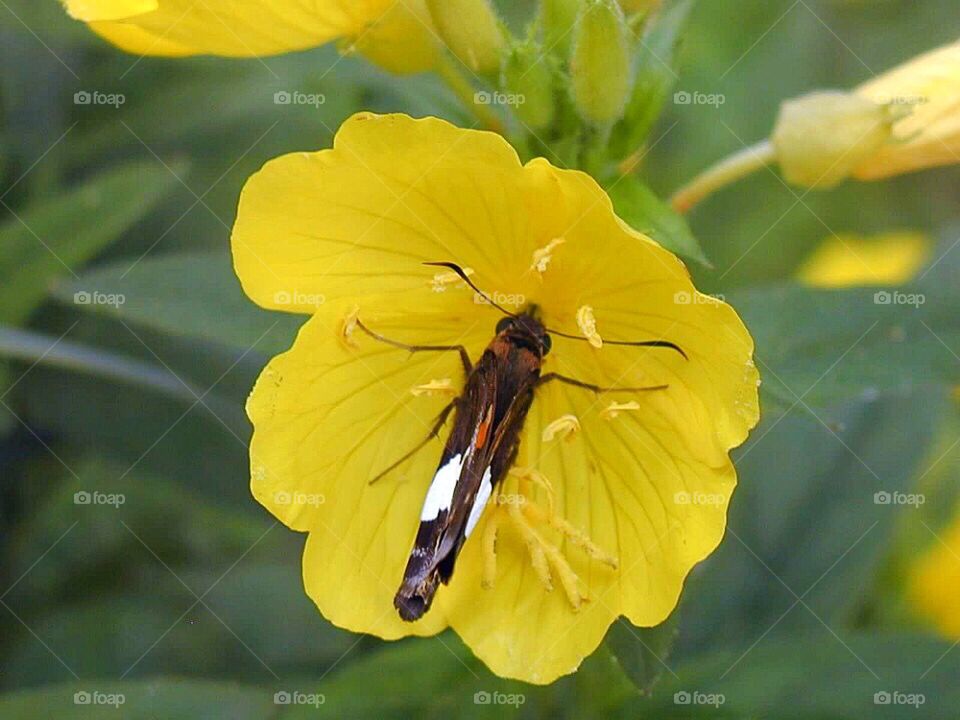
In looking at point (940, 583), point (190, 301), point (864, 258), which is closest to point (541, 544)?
point (190, 301)

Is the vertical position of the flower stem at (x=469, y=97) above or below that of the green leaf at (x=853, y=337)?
above

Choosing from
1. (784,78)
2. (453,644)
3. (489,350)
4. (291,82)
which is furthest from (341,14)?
(784,78)

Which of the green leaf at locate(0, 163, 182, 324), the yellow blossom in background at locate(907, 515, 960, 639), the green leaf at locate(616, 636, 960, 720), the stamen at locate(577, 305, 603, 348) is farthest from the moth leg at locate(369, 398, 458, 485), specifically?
the yellow blossom in background at locate(907, 515, 960, 639)

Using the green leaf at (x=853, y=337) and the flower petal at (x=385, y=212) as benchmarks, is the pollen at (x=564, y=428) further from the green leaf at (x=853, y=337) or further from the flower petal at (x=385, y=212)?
the green leaf at (x=853, y=337)

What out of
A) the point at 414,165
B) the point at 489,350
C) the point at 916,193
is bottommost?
the point at 916,193

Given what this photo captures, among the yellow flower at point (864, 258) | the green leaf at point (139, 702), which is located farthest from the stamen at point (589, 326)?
the yellow flower at point (864, 258)

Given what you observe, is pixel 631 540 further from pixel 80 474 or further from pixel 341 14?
pixel 80 474

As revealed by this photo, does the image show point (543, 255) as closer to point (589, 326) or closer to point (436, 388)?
point (589, 326)
